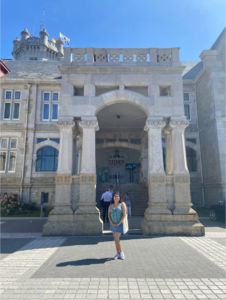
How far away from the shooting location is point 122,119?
44.0 feet

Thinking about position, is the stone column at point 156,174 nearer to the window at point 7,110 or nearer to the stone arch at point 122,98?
the stone arch at point 122,98

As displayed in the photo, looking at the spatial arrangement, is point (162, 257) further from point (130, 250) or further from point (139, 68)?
point (139, 68)

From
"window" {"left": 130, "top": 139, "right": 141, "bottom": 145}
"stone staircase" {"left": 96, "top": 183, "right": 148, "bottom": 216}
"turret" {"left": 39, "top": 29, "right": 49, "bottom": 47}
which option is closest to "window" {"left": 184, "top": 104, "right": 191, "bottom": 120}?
"window" {"left": 130, "top": 139, "right": 141, "bottom": 145}

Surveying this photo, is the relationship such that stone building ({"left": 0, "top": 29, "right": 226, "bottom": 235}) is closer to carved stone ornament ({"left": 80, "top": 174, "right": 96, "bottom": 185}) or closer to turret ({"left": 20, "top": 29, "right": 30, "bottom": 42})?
carved stone ornament ({"left": 80, "top": 174, "right": 96, "bottom": 185})

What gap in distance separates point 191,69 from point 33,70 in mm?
15183

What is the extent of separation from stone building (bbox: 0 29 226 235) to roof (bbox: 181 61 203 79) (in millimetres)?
93

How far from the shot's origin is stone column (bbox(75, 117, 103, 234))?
8242 millimetres

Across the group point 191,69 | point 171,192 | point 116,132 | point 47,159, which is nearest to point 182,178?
point 171,192

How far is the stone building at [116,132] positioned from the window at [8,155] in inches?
3.2

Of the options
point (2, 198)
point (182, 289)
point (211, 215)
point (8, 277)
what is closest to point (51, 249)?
point (8, 277)

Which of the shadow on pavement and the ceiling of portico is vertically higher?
the ceiling of portico

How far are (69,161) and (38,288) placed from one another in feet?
18.2

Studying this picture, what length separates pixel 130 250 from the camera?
6.29 metres

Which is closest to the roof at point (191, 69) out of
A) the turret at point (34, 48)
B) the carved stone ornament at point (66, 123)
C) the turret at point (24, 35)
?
the carved stone ornament at point (66, 123)
